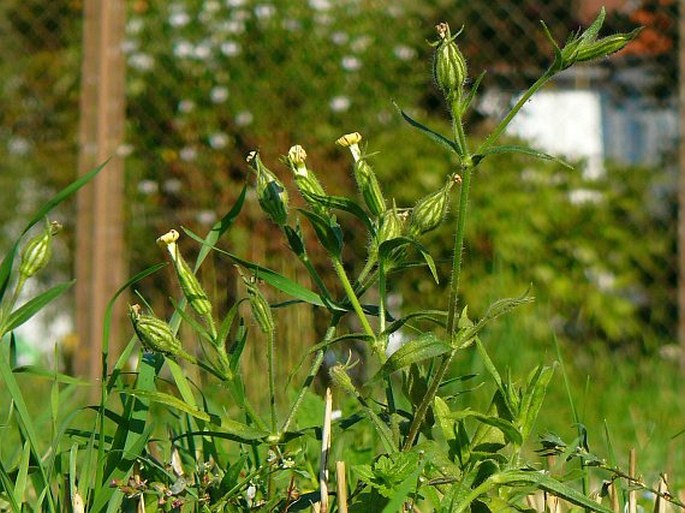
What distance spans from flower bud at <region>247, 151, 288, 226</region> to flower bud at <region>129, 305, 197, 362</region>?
16cm

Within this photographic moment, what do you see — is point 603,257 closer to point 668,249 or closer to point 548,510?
point 668,249

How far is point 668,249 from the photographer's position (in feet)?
16.8

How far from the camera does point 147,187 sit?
18.5 feet

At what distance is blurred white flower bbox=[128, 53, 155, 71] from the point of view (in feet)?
19.1

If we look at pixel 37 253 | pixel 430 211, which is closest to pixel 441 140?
pixel 430 211

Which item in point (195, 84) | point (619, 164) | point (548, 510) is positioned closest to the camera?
Answer: point (548, 510)

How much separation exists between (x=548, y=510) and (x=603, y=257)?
12.9ft

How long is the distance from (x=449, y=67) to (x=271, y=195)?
0.24 meters

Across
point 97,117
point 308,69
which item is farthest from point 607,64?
point 97,117

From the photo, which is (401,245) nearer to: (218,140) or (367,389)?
(367,389)

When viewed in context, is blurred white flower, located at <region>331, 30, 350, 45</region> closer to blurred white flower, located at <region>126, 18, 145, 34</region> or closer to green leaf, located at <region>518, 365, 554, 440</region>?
blurred white flower, located at <region>126, 18, 145, 34</region>

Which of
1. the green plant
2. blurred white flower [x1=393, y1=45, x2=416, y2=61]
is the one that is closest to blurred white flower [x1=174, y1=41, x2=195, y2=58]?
blurred white flower [x1=393, y1=45, x2=416, y2=61]

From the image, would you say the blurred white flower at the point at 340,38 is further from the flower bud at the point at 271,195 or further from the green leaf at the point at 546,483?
the green leaf at the point at 546,483

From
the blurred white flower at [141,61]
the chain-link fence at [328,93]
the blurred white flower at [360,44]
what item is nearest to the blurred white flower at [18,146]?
the chain-link fence at [328,93]
